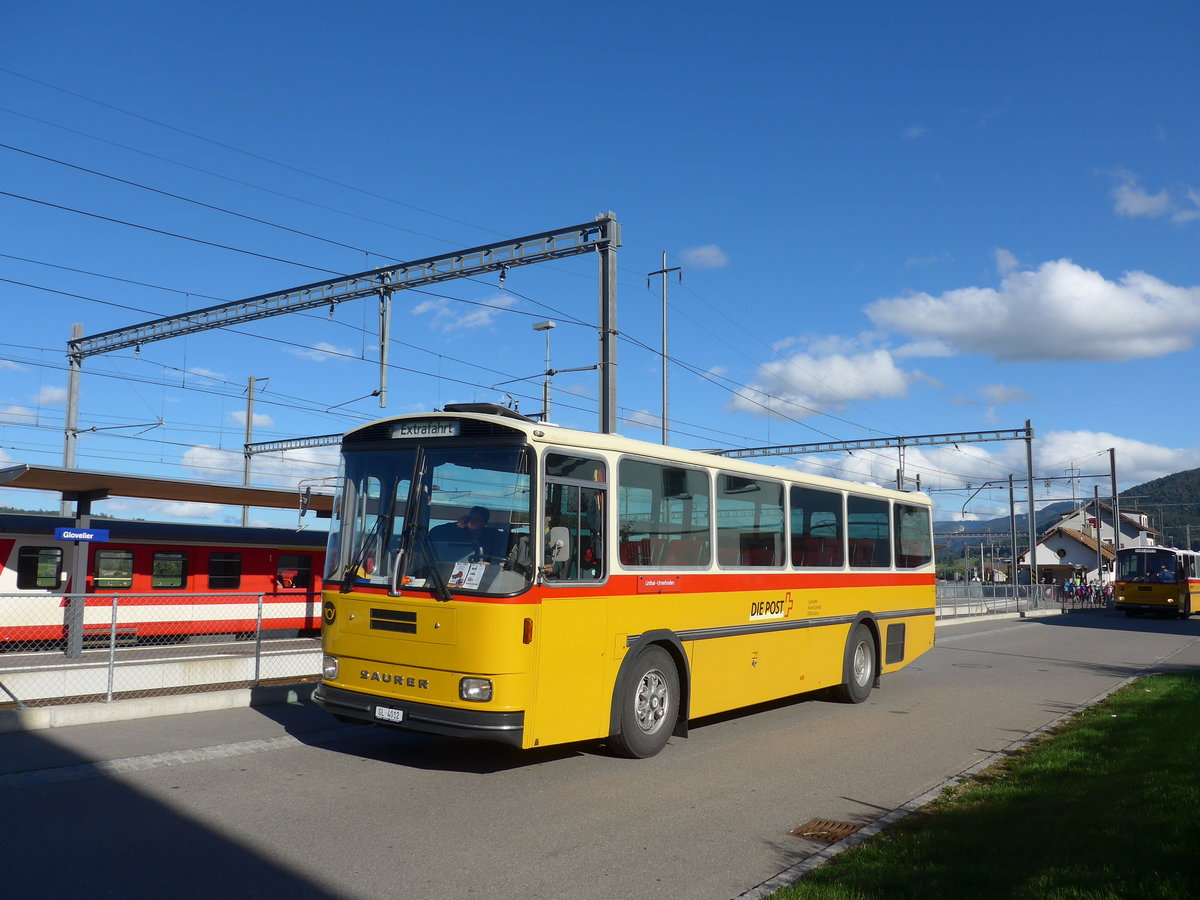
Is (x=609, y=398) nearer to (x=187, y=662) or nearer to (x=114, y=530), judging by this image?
(x=187, y=662)

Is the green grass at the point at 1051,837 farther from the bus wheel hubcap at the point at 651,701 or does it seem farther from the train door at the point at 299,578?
the train door at the point at 299,578

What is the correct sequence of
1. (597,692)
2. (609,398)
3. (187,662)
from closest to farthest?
1. (597,692)
2. (187,662)
3. (609,398)

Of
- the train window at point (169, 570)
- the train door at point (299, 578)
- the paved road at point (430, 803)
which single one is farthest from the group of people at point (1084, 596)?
the paved road at point (430, 803)

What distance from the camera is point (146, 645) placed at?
930 inches

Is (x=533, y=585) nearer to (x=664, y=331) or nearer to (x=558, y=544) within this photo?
(x=558, y=544)

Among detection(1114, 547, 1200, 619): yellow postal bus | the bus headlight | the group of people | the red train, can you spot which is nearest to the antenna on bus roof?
the bus headlight

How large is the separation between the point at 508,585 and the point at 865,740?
4725 mm

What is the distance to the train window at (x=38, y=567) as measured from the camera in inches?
904

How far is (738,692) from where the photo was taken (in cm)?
1060

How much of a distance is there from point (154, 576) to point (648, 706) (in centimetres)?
1947

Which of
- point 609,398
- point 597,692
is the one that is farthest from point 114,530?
point 597,692

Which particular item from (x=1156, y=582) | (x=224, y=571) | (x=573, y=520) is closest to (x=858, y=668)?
(x=573, y=520)

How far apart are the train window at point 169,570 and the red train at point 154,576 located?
24 mm

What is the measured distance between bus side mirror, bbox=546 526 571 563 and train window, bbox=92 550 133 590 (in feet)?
64.4
